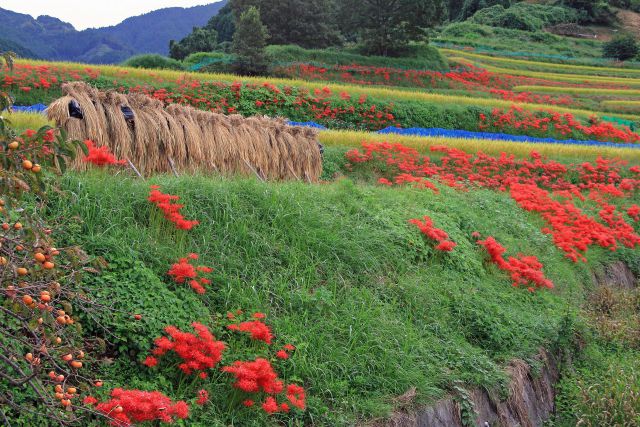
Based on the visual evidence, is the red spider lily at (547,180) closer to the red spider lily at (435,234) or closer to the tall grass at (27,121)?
the red spider lily at (435,234)

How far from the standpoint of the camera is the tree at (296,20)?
4084cm

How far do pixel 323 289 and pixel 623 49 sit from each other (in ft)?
171

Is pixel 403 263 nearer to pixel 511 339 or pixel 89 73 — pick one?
pixel 511 339

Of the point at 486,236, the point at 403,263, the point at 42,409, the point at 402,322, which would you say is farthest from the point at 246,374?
the point at 486,236

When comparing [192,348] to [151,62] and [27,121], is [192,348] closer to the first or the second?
[27,121]

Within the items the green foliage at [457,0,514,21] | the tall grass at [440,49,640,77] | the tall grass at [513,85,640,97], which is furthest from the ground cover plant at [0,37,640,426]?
the green foliage at [457,0,514,21]

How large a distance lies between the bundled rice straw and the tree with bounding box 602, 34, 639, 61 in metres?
47.1

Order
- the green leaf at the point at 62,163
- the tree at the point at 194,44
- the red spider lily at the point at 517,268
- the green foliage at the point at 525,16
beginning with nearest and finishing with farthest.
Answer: the green leaf at the point at 62,163 → the red spider lily at the point at 517,268 → the tree at the point at 194,44 → the green foliage at the point at 525,16

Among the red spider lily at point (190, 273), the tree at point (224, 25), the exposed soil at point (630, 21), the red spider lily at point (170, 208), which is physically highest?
the tree at point (224, 25)

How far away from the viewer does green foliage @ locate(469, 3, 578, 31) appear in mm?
56594

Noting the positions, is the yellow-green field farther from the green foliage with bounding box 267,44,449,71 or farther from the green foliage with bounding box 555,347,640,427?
the green foliage with bounding box 267,44,449,71

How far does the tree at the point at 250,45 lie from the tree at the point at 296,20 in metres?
9.20

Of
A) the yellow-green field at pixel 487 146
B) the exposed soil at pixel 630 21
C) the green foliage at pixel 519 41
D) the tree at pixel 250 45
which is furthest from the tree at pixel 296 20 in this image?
the exposed soil at pixel 630 21

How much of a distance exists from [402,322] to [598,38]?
192 ft
